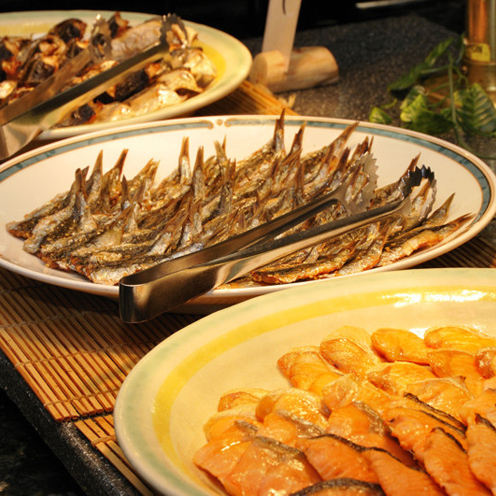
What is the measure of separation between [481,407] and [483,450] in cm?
13

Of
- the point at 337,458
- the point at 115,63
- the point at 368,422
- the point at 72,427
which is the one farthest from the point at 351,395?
the point at 115,63

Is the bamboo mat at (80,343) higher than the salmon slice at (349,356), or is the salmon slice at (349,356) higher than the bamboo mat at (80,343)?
the salmon slice at (349,356)

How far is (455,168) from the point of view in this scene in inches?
75.1

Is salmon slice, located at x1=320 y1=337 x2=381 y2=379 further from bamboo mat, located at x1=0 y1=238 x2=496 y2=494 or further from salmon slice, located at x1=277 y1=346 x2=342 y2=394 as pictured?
bamboo mat, located at x1=0 y1=238 x2=496 y2=494

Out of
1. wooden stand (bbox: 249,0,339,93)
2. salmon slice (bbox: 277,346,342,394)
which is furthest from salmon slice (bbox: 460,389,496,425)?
wooden stand (bbox: 249,0,339,93)

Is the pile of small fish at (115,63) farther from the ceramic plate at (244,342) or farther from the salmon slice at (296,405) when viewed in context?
the salmon slice at (296,405)

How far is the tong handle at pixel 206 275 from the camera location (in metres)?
1.23

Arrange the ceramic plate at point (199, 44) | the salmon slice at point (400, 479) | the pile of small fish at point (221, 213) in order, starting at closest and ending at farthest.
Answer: the salmon slice at point (400, 479) < the pile of small fish at point (221, 213) < the ceramic plate at point (199, 44)

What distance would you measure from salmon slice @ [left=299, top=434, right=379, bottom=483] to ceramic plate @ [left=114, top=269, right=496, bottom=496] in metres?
0.14

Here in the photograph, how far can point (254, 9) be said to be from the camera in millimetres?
4961

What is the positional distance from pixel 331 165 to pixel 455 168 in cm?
31

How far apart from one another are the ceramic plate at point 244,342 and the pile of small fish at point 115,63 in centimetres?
130

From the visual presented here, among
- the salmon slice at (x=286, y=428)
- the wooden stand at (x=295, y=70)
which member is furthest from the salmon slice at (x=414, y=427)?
the wooden stand at (x=295, y=70)

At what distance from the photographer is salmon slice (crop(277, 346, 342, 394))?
116 cm
